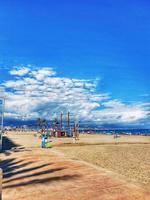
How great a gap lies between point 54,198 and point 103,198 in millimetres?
1714

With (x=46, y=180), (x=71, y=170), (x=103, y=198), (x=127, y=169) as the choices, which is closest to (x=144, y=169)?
(x=127, y=169)

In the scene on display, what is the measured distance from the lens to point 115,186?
47.7 ft

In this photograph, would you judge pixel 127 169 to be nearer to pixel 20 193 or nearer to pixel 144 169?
pixel 144 169

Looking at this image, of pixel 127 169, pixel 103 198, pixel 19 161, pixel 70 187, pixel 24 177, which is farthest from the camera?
pixel 19 161

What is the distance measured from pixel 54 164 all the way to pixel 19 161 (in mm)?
3568

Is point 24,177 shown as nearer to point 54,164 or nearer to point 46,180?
point 46,180

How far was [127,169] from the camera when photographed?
21.6 meters

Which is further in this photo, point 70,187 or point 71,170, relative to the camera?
point 71,170

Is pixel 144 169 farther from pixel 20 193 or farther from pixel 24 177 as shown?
pixel 20 193

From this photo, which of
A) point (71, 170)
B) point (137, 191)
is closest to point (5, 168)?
point (71, 170)

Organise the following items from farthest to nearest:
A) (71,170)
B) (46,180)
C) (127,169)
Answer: (127,169) → (71,170) → (46,180)

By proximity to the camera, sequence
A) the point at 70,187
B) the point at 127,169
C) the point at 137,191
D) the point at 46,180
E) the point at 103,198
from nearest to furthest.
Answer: the point at 103,198 → the point at 137,191 → the point at 70,187 → the point at 46,180 → the point at 127,169

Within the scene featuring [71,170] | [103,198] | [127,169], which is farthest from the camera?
[127,169]

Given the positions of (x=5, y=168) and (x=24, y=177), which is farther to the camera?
(x=5, y=168)
